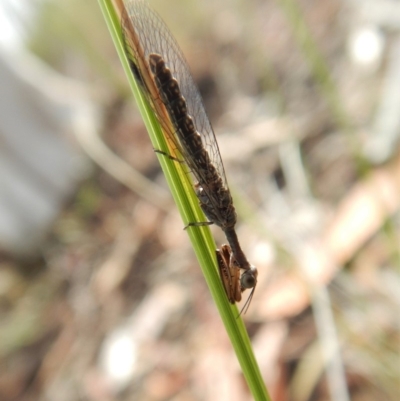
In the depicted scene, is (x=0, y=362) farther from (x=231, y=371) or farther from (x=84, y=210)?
(x=231, y=371)

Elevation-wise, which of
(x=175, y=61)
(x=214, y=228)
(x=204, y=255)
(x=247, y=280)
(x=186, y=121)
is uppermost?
(x=214, y=228)

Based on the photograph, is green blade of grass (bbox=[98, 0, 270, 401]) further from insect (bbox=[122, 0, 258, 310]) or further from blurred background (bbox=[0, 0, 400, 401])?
blurred background (bbox=[0, 0, 400, 401])

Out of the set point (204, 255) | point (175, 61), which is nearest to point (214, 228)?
point (175, 61)

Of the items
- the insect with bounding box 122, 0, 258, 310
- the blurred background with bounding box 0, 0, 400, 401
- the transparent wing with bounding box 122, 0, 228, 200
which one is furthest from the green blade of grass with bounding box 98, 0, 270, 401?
the blurred background with bounding box 0, 0, 400, 401

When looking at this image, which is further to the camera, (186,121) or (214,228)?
(214,228)

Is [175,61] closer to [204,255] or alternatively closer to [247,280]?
[247,280]

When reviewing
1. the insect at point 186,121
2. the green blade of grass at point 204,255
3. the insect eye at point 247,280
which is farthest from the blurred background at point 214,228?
the green blade of grass at point 204,255
